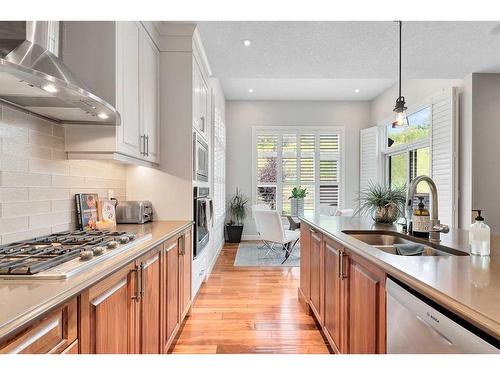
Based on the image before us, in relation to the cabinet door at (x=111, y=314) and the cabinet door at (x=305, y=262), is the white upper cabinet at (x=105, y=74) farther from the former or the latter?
the cabinet door at (x=305, y=262)

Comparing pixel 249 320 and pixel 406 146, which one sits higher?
pixel 406 146

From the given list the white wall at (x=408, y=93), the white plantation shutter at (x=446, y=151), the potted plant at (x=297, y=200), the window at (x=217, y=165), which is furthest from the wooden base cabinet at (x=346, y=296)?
the potted plant at (x=297, y=200)

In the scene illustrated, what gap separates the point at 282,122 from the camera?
652 cm

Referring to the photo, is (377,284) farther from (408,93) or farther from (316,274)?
(408,93)

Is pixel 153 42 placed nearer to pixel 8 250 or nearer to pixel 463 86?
pixel 8 250

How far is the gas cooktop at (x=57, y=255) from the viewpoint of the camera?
937 millimetres

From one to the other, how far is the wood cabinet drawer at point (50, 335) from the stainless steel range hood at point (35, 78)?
2.59ft

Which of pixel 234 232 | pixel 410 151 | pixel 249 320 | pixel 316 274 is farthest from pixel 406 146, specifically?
pixel 249 320

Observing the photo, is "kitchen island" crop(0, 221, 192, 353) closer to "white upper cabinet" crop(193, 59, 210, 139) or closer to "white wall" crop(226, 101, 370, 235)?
"white upper cabinet" crop(193, 59, 210, 139)

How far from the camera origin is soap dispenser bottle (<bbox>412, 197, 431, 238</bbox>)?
1716mm

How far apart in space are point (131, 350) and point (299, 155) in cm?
565

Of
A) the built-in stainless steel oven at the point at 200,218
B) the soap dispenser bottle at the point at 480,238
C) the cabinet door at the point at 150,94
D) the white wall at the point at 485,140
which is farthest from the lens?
the white wall at the point at 485,140

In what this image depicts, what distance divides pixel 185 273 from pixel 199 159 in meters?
1.12

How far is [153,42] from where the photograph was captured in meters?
2.48
